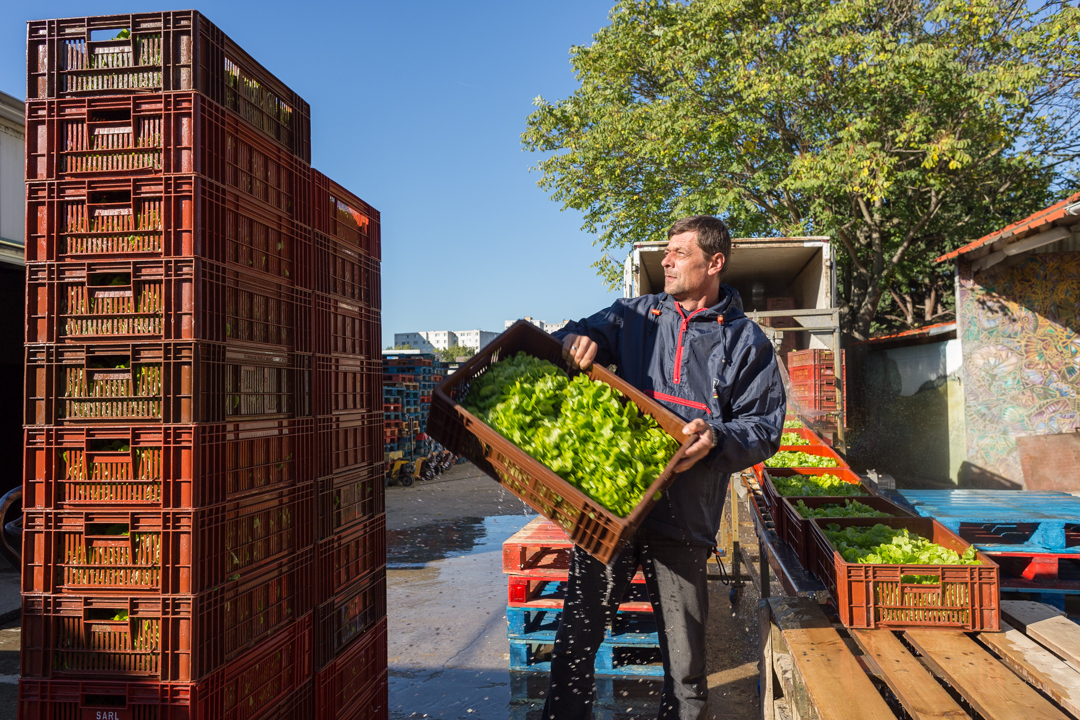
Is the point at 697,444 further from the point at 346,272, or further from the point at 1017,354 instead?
the point at 1017,354

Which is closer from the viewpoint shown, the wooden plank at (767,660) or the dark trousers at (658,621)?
the dark trousers at (658,621)

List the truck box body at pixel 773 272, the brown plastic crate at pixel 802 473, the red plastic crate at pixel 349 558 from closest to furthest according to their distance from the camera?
the red plastic crate at pixel 349 558 < the brown plastic crate at pixel 802 473 < the truck box body at pixel 773 272

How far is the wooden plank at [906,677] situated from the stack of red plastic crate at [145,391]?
8.11 ft

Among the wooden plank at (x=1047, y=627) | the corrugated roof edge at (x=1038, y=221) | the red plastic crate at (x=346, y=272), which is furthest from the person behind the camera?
the corrugated roof edge at (x=1038, y=221)

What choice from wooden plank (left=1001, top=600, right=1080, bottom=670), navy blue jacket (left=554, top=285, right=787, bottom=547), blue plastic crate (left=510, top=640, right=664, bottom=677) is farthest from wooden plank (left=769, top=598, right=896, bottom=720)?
blue plastic crate (left=510, top=640, right=664, bottom=677)

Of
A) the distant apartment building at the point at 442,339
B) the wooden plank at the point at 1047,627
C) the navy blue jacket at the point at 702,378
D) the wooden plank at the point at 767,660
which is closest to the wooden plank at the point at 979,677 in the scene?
the wooden plank at the point at 1047,627

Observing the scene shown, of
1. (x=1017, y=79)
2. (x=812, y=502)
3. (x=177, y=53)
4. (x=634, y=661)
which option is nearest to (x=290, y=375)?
(x=177, y=53)

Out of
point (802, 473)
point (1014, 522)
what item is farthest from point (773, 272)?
point (1014, 522)

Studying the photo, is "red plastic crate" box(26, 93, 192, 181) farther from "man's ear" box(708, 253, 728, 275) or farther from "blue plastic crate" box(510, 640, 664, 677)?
"blue plastic crate" box(510, 640, 664, 677)

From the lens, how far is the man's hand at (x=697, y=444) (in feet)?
8.35

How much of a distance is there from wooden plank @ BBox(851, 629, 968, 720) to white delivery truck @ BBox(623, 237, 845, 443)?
6.21 meters

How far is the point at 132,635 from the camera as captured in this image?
250 centimetres

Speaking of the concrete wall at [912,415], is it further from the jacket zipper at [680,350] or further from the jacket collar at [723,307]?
the jacket zipper at [680,350]

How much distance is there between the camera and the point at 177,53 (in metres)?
2.64
